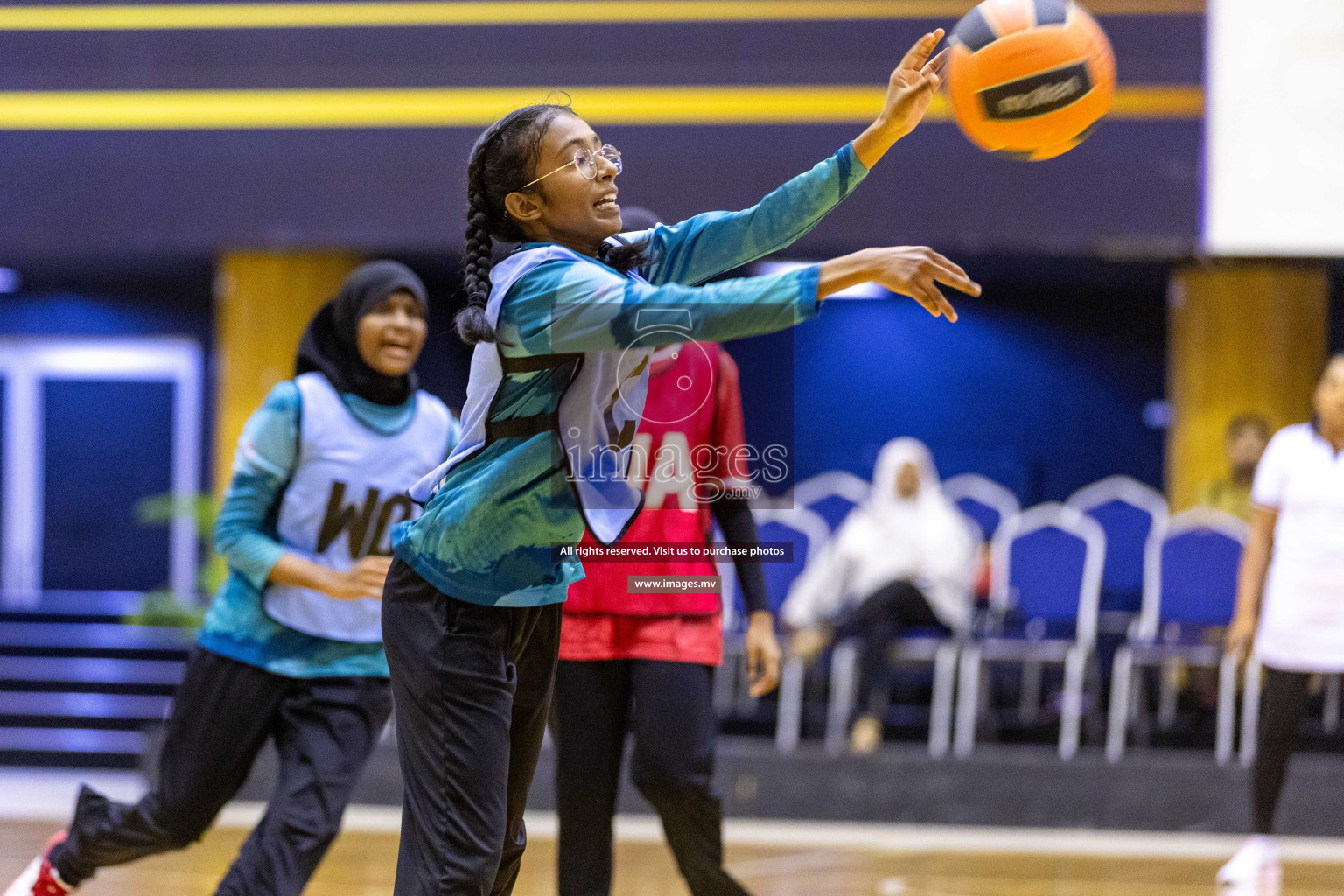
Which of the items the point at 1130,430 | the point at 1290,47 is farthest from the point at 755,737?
the point at 1130,430

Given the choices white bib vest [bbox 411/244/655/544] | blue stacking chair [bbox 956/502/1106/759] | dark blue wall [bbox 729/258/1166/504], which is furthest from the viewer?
dark blue wall [bbox 729/258/1166/504]

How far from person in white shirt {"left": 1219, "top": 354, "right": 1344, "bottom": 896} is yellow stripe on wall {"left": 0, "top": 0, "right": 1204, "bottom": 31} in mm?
3255

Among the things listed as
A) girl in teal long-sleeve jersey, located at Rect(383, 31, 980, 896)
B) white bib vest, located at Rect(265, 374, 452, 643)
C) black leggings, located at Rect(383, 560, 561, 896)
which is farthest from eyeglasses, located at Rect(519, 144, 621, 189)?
white bib vest, located at Rect(265, 374, 452, 643)

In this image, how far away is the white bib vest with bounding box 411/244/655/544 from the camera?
6.66 feet

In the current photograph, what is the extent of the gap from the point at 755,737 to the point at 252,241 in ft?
11.9

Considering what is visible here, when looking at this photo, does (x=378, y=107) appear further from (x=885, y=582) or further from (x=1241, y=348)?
(x=1241, y=348)

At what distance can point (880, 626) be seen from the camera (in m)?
5.77

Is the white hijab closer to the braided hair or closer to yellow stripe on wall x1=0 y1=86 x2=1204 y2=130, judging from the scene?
yellow stripe on wall x1=0 y1=86 x2=1204 y2=130

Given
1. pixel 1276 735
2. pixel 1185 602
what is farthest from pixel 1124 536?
pixel 1276 735

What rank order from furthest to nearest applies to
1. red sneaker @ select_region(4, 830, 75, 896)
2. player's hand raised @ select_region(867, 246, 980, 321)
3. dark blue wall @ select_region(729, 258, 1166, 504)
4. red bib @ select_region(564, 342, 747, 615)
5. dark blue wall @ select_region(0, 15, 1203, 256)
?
dark blue wall @ select_region(729, 258, 1166, 504)
dark blue wall @ select_region(0, 15, 1203, 256)
red sneaker @ select_region(4, 830, 75, 896)
red bib @ select_region(564, 342, 747, 615)
player's hand raised @ select_region(867, 246, 980, 321)

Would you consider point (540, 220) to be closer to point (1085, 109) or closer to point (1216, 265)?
point (1085, 109)

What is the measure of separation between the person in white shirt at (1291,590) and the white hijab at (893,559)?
1583 mm

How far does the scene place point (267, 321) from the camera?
7.23 meters

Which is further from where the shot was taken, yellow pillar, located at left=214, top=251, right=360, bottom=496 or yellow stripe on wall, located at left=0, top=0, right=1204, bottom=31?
yellow pillar, located at left=214, top=251, right=360, bottom=496
